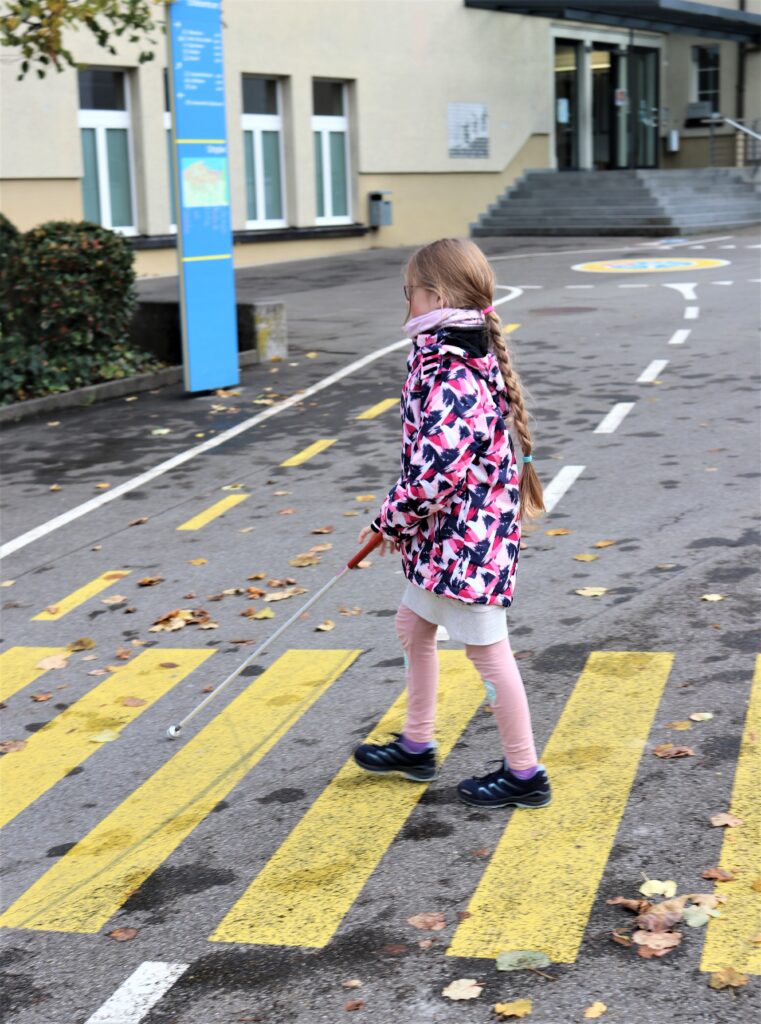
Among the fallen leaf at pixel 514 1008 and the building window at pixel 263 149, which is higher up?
the building window at pixel 263 149

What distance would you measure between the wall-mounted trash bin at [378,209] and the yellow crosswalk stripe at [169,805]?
82.9ft

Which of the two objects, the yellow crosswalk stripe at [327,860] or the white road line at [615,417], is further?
the white road line at [615,417]

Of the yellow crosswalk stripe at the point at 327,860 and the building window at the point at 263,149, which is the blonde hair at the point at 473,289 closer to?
the yellow crosswalk stripe at the point at 327,860

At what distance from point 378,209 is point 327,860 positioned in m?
27.3

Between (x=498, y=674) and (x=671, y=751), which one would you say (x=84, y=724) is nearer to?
(x=498, y=674)

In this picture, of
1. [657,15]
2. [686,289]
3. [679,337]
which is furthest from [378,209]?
[679,337]

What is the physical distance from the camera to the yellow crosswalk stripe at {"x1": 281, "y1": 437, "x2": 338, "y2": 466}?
1027 centimetres

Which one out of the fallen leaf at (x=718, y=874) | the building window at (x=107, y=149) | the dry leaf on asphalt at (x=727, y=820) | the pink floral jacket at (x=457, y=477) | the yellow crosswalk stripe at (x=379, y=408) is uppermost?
the building window at (x=107, y=149)

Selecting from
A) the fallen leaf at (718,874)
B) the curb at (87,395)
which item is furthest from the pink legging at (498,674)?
the curb at (87,395)

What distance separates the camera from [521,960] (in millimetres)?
3580

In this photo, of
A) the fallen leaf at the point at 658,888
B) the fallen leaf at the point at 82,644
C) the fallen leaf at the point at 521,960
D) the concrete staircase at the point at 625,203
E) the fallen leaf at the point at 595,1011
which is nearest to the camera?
the fallen leaf at the point at 595,1011

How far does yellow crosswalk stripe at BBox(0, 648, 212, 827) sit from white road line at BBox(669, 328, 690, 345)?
915cm

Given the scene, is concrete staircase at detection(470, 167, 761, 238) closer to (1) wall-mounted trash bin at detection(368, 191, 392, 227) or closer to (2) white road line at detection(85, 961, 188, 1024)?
(1) wall-mounted trash bin at detection(368, 191, 392, 227)

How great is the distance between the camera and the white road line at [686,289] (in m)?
17.8
